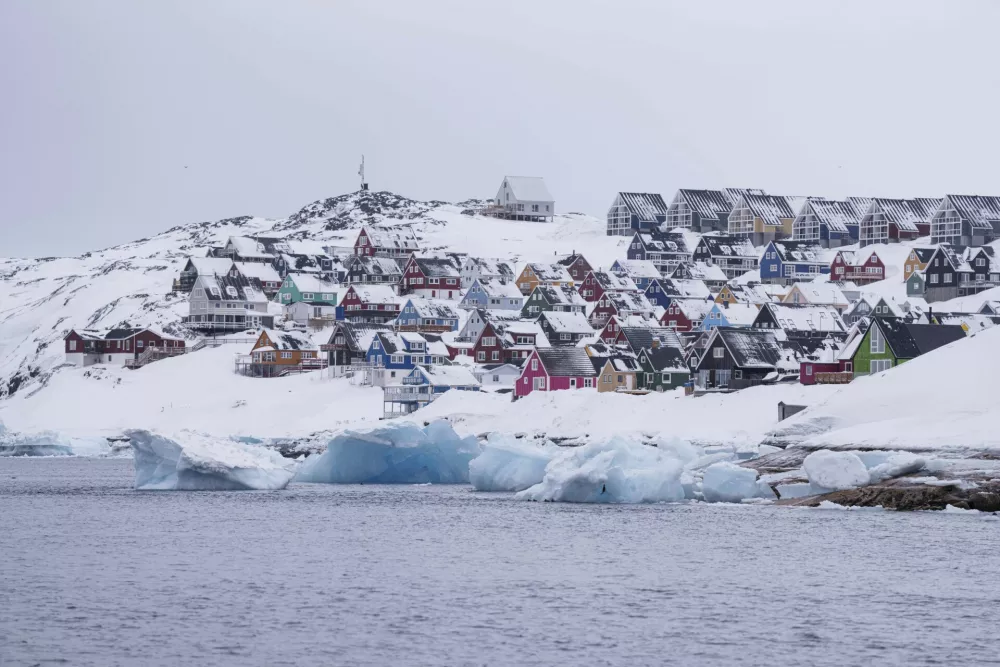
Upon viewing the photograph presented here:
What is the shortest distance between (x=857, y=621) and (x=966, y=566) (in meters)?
7.27

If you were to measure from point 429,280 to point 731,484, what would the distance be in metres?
87.7

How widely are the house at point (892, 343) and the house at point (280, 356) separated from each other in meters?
45.3

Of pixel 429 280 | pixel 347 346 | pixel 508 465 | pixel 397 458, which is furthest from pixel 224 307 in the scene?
pixel 508 465

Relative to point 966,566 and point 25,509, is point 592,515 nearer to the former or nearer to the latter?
point 966,566

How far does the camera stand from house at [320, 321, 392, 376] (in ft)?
375

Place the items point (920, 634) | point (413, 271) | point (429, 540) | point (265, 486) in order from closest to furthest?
point (920, 634) < point (429, 540) < point (265, 486) < point (413, 271)

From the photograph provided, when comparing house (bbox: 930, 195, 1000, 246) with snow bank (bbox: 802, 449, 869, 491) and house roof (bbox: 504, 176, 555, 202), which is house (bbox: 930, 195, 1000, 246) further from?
snow bank (bbox: 802, 449, 869, 491)

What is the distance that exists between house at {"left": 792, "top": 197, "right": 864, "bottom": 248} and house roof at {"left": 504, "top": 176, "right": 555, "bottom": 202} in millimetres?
35906

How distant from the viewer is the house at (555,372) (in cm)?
10012

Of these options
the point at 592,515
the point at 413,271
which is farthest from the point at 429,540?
the point at 413,271

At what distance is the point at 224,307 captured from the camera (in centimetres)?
12912

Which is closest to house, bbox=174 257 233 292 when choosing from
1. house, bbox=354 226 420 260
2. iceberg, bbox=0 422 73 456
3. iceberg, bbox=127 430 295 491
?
house, bbox=354 226 420 260

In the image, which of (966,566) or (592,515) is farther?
(592,515)

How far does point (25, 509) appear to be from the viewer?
55.0m
